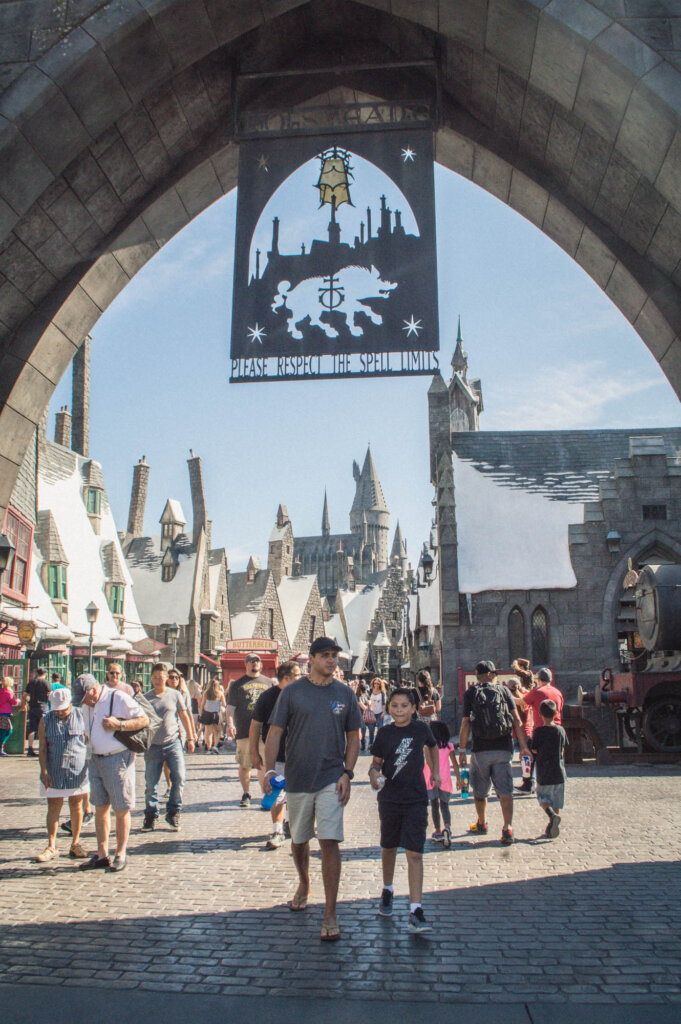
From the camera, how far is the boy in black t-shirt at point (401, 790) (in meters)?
5.93

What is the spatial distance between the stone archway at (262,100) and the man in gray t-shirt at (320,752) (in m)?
3.03

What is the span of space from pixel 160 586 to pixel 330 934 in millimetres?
41669

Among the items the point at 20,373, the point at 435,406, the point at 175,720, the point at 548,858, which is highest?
the point at 435,406

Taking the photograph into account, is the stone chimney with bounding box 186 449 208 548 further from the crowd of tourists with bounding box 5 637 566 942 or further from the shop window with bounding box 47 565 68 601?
the crowd of tourists with bounding box 5 637 566 942

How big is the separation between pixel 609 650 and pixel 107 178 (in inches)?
840

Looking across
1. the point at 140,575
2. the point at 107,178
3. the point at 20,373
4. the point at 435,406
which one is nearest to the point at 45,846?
the point at 20,373

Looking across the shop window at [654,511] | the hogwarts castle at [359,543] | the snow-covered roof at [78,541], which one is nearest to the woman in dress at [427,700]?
the shop window at [654,511]

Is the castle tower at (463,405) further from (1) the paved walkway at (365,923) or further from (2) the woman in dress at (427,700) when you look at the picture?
(1) the paved walkway at (365,923)

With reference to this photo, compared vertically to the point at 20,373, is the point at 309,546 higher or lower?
higher

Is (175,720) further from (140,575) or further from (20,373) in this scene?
(140,575)

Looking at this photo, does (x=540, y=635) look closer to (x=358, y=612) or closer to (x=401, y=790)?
(x=401, y=790)

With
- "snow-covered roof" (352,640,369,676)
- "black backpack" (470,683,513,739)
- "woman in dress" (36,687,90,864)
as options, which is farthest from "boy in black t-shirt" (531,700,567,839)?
"snow-covered roof" (352,640,369,676)

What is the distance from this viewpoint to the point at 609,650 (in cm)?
2514

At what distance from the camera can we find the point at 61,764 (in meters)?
8.05
